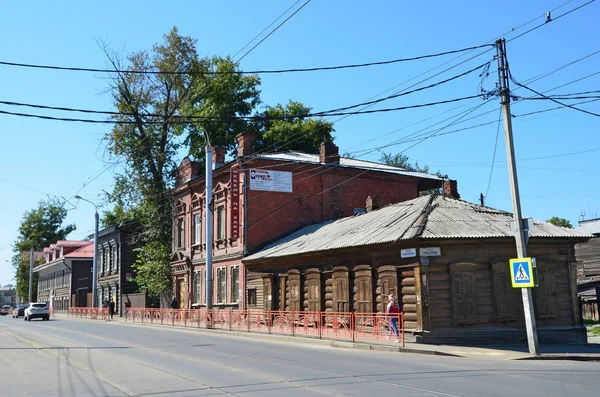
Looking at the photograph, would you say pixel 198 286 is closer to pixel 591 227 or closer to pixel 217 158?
pixel 217 158

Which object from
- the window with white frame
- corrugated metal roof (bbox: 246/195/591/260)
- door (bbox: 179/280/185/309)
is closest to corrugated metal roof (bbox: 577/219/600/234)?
corrugated metal roof (bbox: 246/195/591/260)

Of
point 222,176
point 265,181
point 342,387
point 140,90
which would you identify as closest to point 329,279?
point 265,181

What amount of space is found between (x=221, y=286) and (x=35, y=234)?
72.4 m

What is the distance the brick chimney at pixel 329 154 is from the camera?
119 ft

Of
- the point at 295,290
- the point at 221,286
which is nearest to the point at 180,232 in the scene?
the point at 221,286

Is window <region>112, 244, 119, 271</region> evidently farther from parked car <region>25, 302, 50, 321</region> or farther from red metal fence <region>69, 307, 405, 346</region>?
red metal fence <region>69, 307, 405, 346</region>

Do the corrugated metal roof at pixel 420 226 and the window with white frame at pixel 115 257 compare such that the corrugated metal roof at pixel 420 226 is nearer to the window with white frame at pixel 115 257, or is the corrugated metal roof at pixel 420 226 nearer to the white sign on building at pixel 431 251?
the white sign on building at pixel 431 251

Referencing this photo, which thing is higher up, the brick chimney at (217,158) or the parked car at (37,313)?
the brick chimney at (217,158)

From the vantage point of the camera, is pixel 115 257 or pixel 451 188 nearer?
pixel 451 188

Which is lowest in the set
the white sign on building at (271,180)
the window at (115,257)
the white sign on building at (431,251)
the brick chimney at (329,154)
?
the white sign on building at (431,251)

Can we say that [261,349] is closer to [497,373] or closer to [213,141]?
[497,373]

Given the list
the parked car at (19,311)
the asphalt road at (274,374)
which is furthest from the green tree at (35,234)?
the asphalt road at (274,374)

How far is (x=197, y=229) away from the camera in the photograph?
40.8m

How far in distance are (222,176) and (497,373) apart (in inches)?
1022
